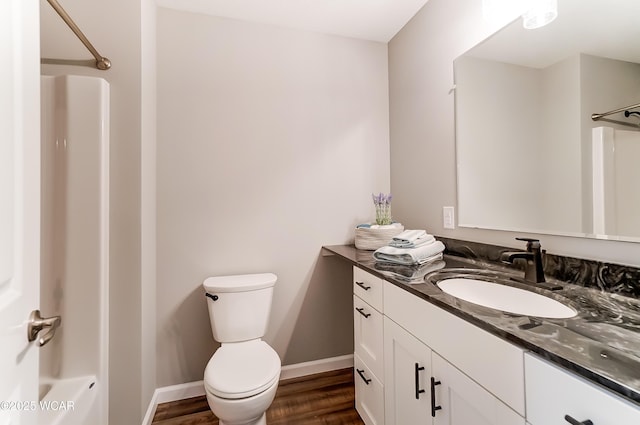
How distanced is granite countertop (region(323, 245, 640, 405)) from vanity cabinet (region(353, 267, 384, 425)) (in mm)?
323

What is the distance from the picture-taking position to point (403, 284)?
1.05 metres

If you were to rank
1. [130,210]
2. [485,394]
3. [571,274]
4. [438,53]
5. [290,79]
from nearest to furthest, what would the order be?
[485,394], [571,274], [130,210], [438,53], [290,79]

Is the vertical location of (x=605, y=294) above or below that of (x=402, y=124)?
below

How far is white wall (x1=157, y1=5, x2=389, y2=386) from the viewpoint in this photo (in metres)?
1.72

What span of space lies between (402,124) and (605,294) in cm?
147

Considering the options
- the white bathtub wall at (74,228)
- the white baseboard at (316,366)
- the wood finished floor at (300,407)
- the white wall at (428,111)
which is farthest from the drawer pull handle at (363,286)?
the white bathtub wall at (74,228)

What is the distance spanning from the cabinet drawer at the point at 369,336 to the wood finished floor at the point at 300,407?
1.33ft

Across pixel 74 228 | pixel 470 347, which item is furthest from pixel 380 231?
pixel 74 228

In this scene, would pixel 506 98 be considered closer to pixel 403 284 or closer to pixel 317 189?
pixel 403 284

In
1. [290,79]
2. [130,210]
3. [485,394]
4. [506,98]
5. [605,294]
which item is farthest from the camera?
[290,79]

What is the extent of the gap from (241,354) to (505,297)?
129 cm

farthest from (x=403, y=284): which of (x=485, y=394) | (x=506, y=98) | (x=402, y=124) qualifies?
(x=402, y=124)

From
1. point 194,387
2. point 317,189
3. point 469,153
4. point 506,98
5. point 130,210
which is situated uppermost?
point 506,98

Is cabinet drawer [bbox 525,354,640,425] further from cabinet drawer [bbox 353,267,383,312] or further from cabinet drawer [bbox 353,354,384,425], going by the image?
cabinet drawer [bbox 353,354,384,425]
